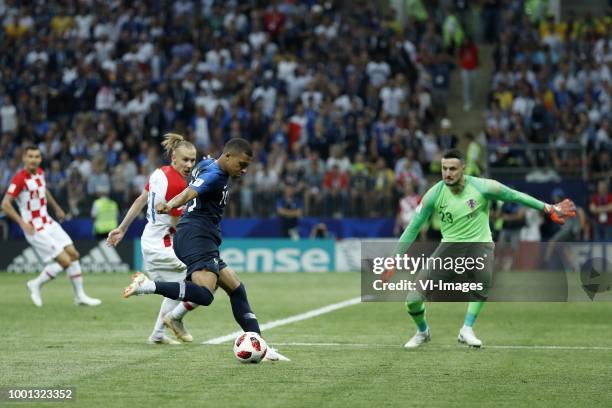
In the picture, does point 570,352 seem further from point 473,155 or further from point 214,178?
point 473,155

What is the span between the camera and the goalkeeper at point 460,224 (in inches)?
509

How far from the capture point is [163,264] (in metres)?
13.3

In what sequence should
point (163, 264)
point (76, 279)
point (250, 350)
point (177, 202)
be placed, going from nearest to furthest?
point (177, 202), point (250, 350), point (163, 264), point (76, 279)

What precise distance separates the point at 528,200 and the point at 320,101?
58.9ft

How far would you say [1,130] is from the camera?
3212 cm

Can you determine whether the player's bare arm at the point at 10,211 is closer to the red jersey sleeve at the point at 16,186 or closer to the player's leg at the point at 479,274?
the red jersey sleeve at the point at 16,186

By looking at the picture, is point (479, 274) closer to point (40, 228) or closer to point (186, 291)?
point (186, 291)

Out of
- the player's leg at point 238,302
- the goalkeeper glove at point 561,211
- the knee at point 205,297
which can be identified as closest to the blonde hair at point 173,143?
the player's leg at point 238,302

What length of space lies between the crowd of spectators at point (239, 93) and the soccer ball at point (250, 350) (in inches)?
663

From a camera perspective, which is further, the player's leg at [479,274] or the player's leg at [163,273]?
the player's leg at [479,274]

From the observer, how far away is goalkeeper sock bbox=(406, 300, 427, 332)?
42.2 ft

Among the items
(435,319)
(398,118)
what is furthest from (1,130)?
(435,319)

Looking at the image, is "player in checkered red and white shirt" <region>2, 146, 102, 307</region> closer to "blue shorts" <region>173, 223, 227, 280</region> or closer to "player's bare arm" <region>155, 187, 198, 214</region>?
"blue shorts" <region>173, 223, 227, 280</region>

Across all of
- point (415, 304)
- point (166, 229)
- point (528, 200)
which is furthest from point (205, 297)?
point (528, 200)
